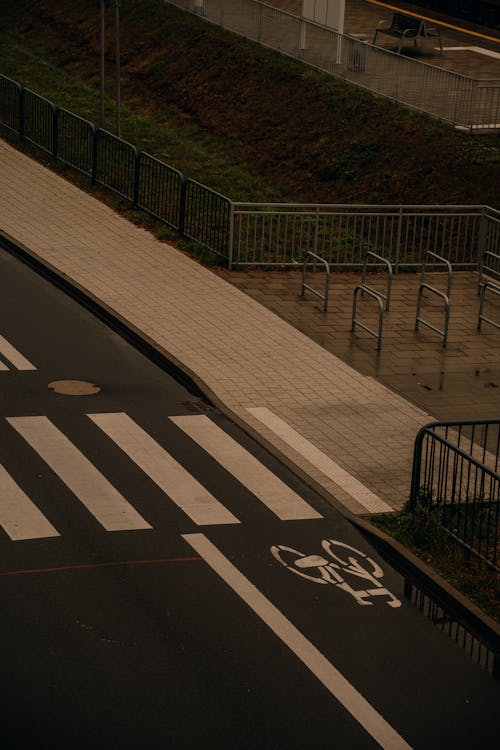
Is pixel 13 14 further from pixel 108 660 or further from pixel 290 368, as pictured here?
pixel 108 660

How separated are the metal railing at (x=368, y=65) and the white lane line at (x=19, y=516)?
1720 cm

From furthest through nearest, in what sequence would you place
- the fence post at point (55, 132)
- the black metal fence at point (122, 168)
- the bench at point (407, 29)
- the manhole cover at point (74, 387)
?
the bench at point (407, 29) → the fence post at point (55, 132) → the black metal fence at point (122, 168) → the manhole cover at point (74, 387)

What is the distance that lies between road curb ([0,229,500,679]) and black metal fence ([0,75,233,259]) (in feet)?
9.41

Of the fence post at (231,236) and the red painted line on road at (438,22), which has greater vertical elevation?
the red painted line on road at (438,22)

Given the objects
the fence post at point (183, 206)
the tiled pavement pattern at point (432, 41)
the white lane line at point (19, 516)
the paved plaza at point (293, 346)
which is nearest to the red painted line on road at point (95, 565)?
the white lane line at point (19, 516)

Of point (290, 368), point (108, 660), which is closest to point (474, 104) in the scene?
point (290, 368)

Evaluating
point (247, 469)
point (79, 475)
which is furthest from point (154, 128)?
point (79, 475)

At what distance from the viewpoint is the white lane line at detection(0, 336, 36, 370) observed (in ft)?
56.5

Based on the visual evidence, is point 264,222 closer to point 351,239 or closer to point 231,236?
point 231,236

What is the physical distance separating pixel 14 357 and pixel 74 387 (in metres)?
1.40

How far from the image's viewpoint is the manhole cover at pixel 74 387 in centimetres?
1638

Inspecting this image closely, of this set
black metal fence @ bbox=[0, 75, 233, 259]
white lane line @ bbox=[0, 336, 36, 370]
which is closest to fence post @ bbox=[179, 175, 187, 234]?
black metal fence @ bbox=[0, 75, 233, 259]

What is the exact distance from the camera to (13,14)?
40250 mm

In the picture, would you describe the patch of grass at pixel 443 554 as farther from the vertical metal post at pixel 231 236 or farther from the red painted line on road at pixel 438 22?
the red painted line on road at pixel 438 22
